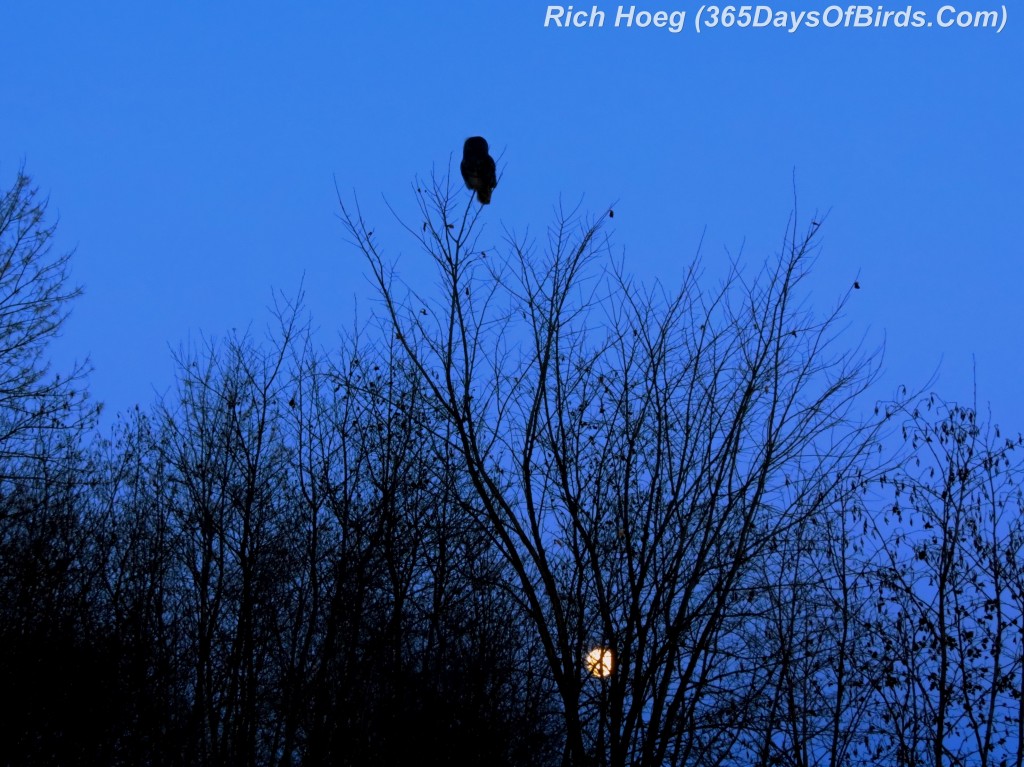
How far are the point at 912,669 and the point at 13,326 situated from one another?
10.0 meters

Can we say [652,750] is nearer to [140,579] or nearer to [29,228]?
[140,579]

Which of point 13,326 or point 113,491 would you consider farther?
point 113,491

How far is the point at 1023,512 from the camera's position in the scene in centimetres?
1025

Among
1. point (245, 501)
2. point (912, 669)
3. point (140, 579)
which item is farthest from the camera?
point (140, 579)

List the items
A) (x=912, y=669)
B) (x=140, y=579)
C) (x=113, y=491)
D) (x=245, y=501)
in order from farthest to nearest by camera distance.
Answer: (x=113, y=491) < (x=140, y=579) < (x=245, y=501) < (x=912, y=669)

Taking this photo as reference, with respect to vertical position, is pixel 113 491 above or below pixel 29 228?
below

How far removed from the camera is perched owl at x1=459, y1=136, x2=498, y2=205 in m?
6.36

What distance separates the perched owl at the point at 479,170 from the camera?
6363mm

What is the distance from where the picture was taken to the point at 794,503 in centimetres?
623

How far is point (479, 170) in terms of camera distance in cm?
636

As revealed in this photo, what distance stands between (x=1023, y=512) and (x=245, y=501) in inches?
315

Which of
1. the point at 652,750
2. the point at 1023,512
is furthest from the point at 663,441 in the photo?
the point at 1023,512

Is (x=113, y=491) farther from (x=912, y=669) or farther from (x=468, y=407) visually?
(x=912, y=669)

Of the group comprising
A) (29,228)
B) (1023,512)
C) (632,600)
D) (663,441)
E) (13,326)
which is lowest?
(632,600)
